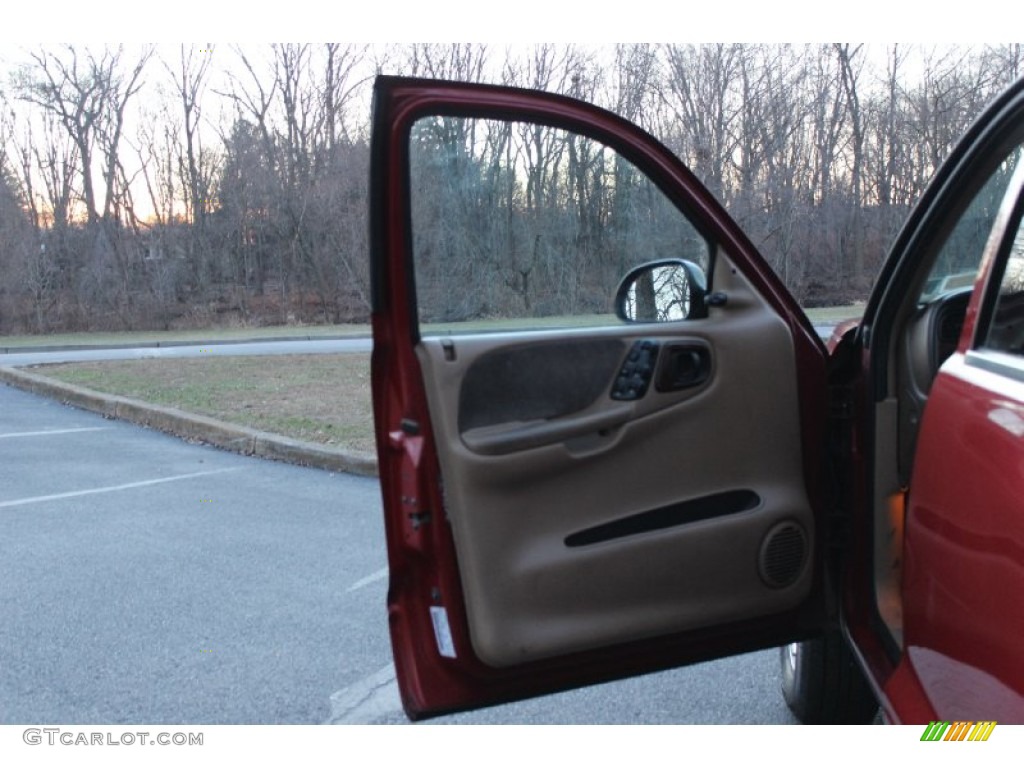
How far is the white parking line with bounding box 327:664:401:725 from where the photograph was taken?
3562 millimetres

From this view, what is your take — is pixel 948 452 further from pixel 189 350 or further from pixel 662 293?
pixel 189 350

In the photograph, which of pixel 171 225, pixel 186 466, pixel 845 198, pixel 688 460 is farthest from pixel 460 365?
pixel 171 225

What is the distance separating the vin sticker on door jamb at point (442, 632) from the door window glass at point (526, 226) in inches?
26.4

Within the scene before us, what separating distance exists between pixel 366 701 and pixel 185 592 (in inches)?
63.5

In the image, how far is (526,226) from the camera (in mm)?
2926

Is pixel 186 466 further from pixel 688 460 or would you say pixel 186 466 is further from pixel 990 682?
pixel 990 682

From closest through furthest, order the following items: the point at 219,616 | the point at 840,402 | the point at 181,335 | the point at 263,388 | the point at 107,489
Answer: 1. the point at 840,402
2. the point at 219,616
3. the point at 107,489
4. the point at 263,388
5. the point at 181,335

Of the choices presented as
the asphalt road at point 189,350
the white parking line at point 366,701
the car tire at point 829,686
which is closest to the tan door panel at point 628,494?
the car tire at point 829,686

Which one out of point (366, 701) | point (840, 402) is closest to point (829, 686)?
point (840, 402)

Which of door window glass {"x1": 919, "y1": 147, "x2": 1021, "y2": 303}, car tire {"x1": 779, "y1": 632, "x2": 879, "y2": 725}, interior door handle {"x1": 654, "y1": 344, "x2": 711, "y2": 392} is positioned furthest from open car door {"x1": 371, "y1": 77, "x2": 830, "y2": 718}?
car tire {"x1": 779, "y1": 632, "x2": 879, "y2": 725}

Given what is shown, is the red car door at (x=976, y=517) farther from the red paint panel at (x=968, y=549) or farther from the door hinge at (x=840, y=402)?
the door hinge at (x=840, y=402)

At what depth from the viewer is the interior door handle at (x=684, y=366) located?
8.58 ft

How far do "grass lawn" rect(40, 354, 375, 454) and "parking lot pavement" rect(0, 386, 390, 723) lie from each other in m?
1.09
